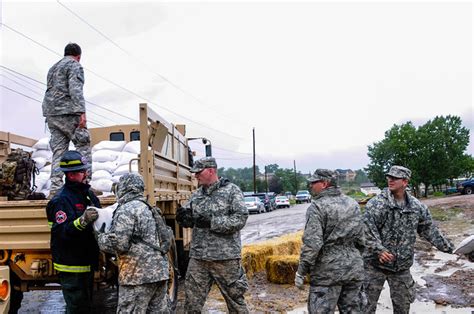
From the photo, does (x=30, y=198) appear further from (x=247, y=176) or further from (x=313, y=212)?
(x=247, y=176)

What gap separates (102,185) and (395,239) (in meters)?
3.41

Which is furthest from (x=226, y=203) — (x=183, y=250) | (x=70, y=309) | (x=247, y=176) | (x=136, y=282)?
(x=247, y=176)

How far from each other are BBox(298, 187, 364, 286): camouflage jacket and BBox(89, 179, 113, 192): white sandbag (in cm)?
271

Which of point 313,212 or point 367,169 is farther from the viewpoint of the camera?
point 367,169

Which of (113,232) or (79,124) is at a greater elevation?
(79,124)

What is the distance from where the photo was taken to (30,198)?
5.35 m

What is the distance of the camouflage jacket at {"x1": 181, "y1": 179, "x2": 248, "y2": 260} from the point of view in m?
4.71

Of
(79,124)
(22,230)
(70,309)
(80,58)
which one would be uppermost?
(80,58)

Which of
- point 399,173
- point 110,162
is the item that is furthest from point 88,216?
point 399,173

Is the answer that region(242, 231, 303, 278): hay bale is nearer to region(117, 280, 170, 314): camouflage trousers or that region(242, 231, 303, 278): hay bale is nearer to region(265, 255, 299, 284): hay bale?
region(265, 255, 299, 284): hay bale

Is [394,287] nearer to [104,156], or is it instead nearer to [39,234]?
[39,234]

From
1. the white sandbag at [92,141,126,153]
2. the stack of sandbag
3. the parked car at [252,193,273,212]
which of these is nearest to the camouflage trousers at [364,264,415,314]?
the stack of sandbag

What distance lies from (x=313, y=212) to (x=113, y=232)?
1692 millimetres

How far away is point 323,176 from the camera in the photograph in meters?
4.43
